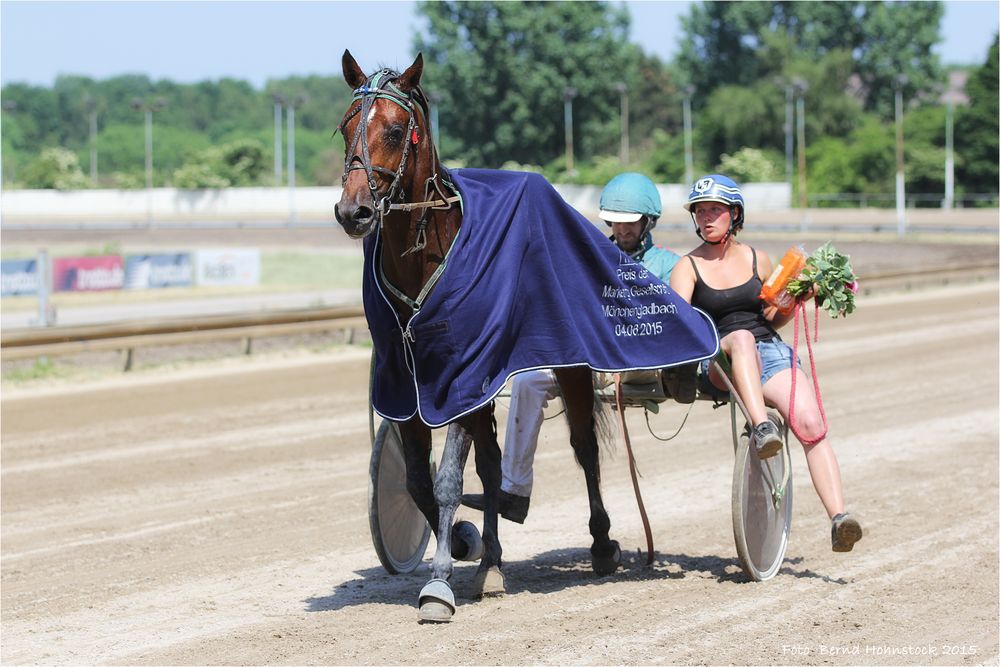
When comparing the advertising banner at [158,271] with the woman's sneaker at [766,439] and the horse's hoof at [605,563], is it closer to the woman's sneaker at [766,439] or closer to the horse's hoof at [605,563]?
the horse's hoof at [605,563]

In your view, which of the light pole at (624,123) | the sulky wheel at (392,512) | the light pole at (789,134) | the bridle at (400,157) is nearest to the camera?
the bridle at (400,157)

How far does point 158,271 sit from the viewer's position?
2756cm

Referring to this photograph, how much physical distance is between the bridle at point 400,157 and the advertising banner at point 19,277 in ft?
59.2

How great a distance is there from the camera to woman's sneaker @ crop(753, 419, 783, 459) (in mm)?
5996

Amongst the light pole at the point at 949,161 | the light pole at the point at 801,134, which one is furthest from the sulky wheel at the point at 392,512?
the light pole at the point at 949,161

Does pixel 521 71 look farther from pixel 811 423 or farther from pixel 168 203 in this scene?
pixel 811 423

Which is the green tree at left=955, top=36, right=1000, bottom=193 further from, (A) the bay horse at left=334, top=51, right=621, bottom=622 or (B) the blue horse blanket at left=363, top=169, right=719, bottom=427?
(A) the bay horse at left=334, top=51, right=621, bottom=622

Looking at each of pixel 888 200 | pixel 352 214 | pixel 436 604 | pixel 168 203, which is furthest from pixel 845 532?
pixel 168 203

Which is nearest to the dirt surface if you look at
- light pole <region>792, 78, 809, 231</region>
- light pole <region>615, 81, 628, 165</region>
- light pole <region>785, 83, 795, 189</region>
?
light pole <region>792, 78, 809, 231</region>

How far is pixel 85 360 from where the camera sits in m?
17.1

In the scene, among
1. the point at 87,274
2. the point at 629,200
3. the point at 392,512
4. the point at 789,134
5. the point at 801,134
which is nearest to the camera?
the point at 392,512

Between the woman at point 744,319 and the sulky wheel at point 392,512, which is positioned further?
the sulky wheel at point 392,512

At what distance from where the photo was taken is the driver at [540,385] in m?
6.27

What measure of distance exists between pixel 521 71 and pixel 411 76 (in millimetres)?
74977
